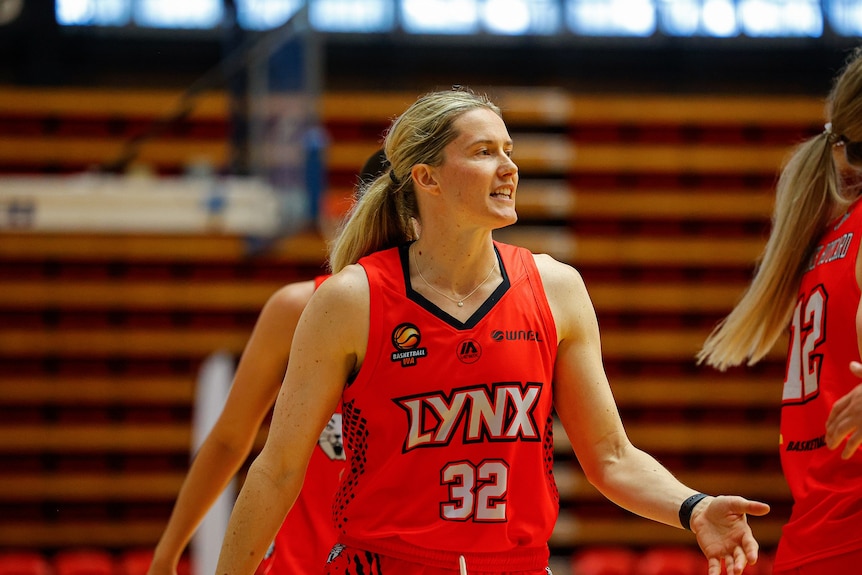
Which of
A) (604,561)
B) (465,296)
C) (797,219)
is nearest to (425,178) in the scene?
(465,296)

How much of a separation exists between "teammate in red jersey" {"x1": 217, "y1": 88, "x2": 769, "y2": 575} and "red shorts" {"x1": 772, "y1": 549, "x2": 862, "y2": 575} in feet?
1.30

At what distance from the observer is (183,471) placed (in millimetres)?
8594

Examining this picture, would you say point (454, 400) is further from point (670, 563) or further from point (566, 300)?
point (670, 563)

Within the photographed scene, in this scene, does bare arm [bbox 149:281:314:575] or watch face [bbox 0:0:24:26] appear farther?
watch face [bbox 0:0:24:26]

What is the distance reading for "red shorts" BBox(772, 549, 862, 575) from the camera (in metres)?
2.51

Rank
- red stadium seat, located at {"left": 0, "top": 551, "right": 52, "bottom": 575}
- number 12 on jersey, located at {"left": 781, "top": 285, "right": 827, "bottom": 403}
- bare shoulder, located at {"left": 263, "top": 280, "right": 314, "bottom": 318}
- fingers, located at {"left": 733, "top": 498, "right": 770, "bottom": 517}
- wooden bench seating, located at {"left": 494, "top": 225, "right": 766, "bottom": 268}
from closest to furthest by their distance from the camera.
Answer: fingers, located at {"left": 733, "top": 498, "right": 770, "bottom": 517} < number 12 on jersey, located at {"left": 781, "top": 285, "right": 827, "bottom": 403} < bare shoulder, located at {"left": 263, "top": 280, "right": 314, "bottom": 318} < red stadium seat, located at {"left": 0, "top": 551, "right": 52, "bottom": 575} < wooden bench seating, located at {"left": 494, "top": 225, "right": 766, "bottom": 268}

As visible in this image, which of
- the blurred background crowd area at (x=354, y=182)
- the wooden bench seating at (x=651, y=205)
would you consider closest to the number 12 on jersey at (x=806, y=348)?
the blurred background crowd area at (x=354, y=182)

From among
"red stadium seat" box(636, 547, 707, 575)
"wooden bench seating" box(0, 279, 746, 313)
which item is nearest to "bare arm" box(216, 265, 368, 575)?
"red stadium seat" box(636, 547, 707, 575)

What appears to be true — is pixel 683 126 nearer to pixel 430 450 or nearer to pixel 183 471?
pixel 183 471

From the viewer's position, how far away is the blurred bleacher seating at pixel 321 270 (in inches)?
335

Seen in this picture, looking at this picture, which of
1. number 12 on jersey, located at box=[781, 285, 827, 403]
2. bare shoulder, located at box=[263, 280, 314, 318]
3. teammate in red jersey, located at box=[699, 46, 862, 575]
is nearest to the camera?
teammate in red jersey, located at box=[699, 46, 862, 575]

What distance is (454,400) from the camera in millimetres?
2412

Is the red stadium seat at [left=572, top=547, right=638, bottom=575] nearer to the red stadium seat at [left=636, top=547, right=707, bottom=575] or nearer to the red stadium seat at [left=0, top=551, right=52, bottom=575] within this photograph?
the red stadium seat at [left=636, top=547, right=707, bottom=575]

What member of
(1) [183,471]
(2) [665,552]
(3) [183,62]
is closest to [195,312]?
(1) [183,471]
